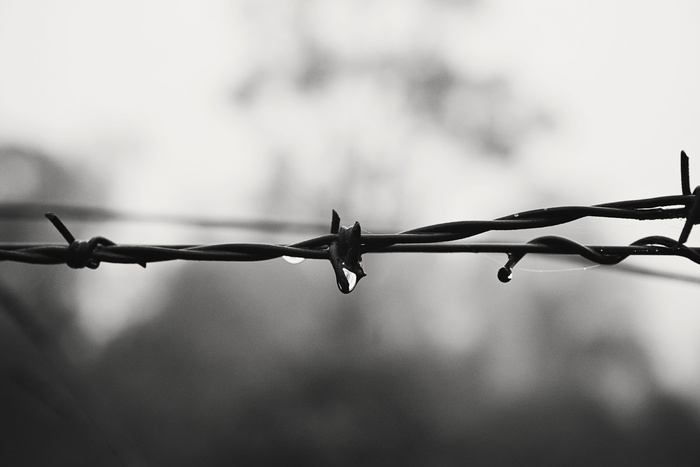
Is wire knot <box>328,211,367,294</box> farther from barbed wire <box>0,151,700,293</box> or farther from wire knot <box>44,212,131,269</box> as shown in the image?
wire knot <box>44,212,131,269</box>

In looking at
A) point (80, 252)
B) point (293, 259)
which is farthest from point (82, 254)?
point (293, 259)

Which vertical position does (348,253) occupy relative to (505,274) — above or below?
above

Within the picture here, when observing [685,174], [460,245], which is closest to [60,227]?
[460,245]

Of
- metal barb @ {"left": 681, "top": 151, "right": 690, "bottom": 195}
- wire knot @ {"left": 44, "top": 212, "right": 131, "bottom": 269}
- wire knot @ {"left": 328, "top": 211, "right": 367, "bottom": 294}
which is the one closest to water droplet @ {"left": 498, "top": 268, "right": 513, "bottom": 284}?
wire knot @ {"left": 328, "top": 211, "right": 367, "bottom": 294}

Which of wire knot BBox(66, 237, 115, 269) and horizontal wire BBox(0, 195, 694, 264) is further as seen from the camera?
wire knot BBox(66, 237, 115, 269)

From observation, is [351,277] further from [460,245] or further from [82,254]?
[82,254]

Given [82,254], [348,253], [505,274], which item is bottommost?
[505,274]

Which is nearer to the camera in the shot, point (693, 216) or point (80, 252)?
point (693, 216)

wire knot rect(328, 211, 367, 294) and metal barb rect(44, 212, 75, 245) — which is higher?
metal barb rect(44, 212, 75, 245)

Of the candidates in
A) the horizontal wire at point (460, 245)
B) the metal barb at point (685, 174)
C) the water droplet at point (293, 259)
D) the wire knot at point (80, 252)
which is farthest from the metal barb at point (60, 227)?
the metal barb at point (685, 174)

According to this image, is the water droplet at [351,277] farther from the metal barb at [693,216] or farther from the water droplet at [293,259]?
the metal barb at [693,216]

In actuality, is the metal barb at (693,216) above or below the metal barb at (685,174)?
below

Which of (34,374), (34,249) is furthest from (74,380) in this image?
(34,249)

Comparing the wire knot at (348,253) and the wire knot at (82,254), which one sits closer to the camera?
the wire knot at (348,253)
